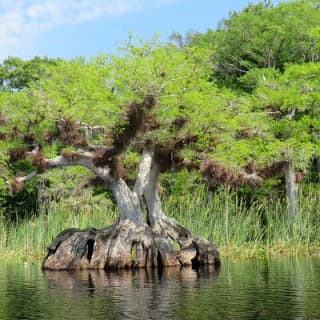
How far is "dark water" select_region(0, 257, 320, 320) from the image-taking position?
36.5ft

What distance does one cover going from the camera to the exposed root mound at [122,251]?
20.6m

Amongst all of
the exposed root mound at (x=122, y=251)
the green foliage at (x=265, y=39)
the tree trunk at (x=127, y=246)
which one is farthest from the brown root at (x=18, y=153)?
the green foliage at (x=265, y=39)

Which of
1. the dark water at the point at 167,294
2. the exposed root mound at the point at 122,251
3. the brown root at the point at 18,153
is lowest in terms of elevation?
the dark water at the point at 167,294

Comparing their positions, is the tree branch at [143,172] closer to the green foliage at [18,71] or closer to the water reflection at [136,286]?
the water reflection at [136,286]

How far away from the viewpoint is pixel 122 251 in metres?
20.6

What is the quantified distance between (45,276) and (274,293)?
725 cm

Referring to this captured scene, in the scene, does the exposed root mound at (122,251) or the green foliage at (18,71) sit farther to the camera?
the green foliage at (18,71)

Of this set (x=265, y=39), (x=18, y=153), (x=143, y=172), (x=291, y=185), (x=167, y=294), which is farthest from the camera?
(x=265, y=39)

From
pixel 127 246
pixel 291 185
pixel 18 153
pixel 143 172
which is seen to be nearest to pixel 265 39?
pixel 291 185

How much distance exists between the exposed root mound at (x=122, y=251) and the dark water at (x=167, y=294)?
1.21m

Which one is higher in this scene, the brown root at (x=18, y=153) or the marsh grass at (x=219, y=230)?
the brown root at (x=18, y=153)

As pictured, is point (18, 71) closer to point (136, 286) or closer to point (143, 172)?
point (143, 172)

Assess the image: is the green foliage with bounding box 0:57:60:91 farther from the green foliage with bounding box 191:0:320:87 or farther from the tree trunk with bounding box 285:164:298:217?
the tree trunk with bounding box 285:164:298:217

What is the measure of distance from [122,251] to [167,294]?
716 centimetres
